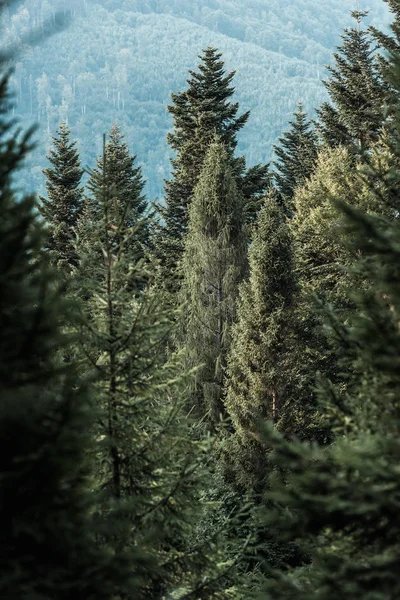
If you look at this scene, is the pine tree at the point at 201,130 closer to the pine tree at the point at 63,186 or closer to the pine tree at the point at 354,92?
the pine tree at the point at 354,92

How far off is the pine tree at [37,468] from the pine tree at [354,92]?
68.6ft

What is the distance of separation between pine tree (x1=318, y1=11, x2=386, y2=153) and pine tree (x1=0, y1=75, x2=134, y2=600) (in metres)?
20.9

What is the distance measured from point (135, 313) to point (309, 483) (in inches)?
134

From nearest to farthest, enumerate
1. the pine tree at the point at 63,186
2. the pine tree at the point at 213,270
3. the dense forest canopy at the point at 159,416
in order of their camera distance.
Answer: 1. the dense forest canopy at the point at 159,416
2. the pine tree at the point at 213,270
3. the pine tree at the point at 63,186

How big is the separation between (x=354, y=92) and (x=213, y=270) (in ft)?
41.3

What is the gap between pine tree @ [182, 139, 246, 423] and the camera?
17.8 metres

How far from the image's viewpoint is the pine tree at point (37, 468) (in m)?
3.50

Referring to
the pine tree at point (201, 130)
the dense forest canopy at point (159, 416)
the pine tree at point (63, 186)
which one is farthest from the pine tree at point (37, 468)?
the pine tree at point (63, 186)

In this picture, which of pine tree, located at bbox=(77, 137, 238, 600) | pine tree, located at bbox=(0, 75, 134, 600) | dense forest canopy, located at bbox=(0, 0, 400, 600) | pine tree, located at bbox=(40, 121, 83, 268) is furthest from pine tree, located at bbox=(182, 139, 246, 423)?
pine tree, located at bbox=(40, 121, 83, 268)

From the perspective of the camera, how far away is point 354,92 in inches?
1026

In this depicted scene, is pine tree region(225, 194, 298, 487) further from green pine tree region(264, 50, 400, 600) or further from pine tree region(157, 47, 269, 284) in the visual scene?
pine tree region(157, 47, 269, 284)

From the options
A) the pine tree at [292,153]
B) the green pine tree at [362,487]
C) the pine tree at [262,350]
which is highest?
the pine tree at [292,153]

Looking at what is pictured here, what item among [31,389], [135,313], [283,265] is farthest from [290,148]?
[31,389]

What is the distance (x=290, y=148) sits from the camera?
159 feet
